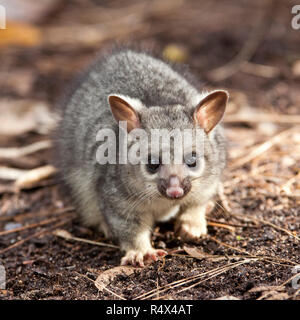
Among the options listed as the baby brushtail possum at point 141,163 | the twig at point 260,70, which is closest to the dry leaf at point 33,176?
the baby brushtail possum at point 141,163

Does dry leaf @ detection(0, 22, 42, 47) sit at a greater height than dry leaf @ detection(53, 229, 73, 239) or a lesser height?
greater

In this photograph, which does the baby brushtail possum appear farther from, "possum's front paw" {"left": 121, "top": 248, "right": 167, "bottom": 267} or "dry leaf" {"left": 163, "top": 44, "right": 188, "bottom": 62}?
"dry leaf" {"left": 163, "top": 44, "right": 188, "bottom": 62}

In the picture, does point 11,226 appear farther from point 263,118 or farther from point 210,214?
point 263,118

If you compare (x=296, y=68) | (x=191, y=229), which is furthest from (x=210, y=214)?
(x=296, y=68)

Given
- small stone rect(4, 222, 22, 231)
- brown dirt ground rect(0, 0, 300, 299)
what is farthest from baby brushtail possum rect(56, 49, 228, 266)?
small stone rect(4, 222, 22, 231)

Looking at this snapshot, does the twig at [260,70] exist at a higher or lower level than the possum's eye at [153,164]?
higher

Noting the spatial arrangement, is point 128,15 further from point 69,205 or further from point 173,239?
point 173,239

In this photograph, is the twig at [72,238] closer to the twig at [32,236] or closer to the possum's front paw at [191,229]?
the twig at [32,236]
